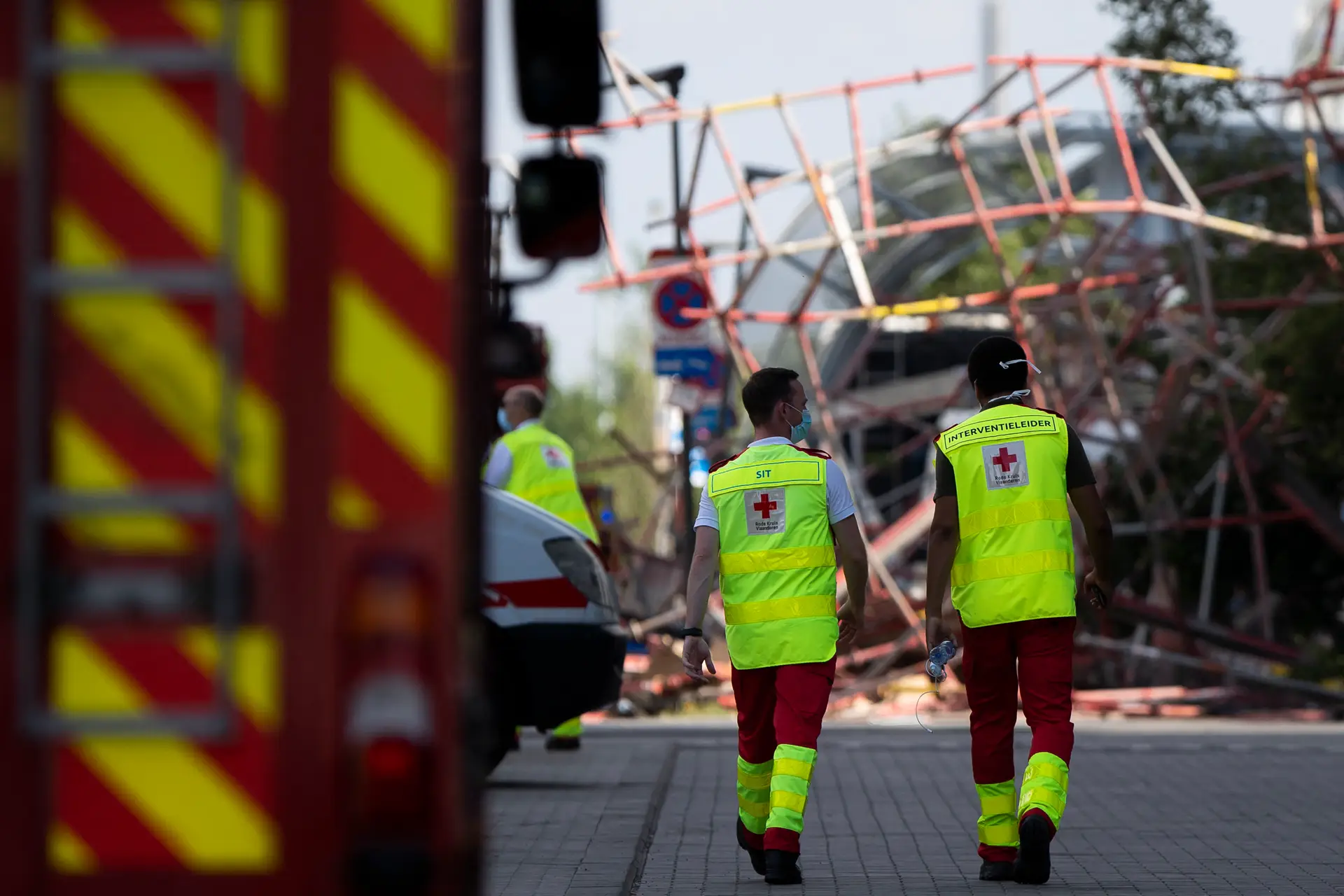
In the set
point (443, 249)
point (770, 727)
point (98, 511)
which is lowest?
point (770, 727)

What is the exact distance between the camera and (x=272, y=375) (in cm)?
307

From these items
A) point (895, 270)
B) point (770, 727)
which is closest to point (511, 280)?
point (770, 727)

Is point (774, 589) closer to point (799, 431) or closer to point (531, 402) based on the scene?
point (799, 431)

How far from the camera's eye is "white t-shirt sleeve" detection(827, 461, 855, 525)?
27.9 feet

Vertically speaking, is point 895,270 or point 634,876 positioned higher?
point 895,270

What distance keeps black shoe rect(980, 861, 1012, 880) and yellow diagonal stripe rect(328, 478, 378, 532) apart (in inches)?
221

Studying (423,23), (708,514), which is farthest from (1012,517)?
(423,23)

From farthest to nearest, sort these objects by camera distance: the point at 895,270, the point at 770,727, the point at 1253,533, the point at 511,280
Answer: the point at 895,270 < the point at 1253,533 < the point at 770,727 < the point at 511,280

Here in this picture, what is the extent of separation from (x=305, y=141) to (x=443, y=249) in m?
0.22

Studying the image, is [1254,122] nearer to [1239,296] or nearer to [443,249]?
[1239,296]

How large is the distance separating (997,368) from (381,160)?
5773 millimetres

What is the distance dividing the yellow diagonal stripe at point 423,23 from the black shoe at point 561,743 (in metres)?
11.5

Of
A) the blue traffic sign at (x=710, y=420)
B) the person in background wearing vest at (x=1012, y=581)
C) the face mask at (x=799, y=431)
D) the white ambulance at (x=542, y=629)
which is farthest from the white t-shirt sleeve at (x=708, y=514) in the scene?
the blue traffic sign at (x=710, y=420)

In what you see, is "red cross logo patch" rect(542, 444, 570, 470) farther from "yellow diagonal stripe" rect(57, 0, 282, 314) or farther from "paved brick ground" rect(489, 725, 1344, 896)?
→ "yellow diagonal stripe" rect(57, 0, 282, 314)
